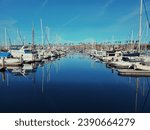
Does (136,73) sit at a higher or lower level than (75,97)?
higher

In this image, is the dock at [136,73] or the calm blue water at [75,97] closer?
the calm blue water at [75,97]

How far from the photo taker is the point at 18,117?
5.14 meters

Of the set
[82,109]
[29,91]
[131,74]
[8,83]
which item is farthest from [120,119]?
[131,74]

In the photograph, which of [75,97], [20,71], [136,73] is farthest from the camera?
[20,71]

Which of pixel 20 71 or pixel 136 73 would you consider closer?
pixel 136 73

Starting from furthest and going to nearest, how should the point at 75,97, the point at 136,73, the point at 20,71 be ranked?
the point at 20,71 → the point at 136,73 → the point at 75,97

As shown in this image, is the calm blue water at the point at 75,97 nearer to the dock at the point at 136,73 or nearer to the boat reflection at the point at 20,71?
the dock at the point at 136,73

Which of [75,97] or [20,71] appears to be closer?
[75,97]

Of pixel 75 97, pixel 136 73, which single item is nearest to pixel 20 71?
pixel 136 73

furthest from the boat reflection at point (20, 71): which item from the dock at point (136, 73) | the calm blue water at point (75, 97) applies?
the dock at point (136, 73)

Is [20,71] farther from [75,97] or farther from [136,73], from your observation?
[75,97]

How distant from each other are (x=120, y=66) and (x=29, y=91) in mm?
10683

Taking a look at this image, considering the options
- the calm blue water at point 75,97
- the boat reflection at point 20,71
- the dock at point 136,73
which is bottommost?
the calm blue water at point 75,97

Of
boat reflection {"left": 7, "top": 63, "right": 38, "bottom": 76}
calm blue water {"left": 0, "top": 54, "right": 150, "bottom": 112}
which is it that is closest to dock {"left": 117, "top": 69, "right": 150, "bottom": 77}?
calm blue water {"left": 0, "top": 54, "right": 150, "bottom": 112}
